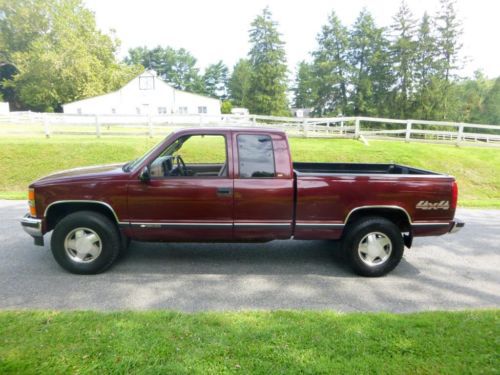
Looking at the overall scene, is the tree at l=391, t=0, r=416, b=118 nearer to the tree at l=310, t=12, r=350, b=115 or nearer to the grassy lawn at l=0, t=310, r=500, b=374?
the tree at l=310, t=12, r=350, b=115

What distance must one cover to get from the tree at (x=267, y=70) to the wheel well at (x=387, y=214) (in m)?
45.7

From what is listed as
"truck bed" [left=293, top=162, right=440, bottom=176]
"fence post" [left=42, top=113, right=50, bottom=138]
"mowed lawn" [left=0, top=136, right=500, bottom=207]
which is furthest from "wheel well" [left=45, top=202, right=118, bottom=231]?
"fence post" [left=42, top=113, right=50, bottom=138]

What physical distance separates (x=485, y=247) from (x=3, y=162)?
13.9 m

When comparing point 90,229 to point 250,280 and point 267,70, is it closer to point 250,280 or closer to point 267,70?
point 250,280

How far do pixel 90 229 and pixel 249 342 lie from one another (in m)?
2.64

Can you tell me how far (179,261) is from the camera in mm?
A: 4977

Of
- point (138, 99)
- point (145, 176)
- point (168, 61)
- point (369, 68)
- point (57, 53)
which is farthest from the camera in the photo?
point (168, 61)

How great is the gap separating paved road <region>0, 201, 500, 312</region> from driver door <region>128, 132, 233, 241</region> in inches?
21.6

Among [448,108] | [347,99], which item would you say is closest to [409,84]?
[448,108]

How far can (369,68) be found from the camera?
49969mm

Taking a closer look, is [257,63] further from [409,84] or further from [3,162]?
[3,162]

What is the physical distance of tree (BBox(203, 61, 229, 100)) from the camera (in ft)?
285

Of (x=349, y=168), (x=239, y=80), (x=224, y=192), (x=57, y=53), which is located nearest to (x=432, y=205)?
(x=349, y=168)

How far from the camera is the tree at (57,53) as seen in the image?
44688 mm
